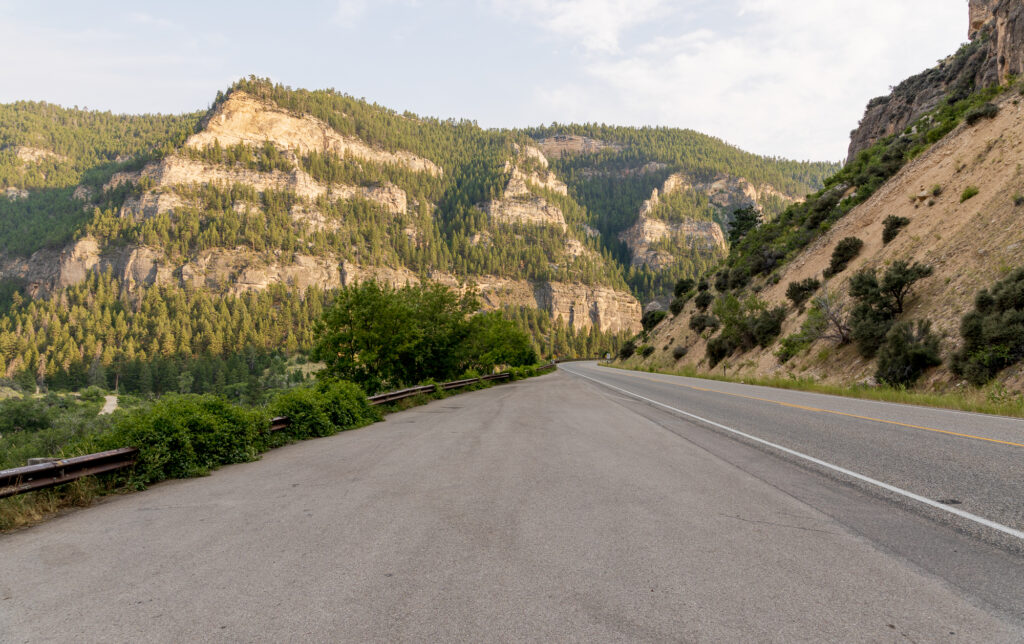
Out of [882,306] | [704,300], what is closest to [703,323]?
[704,300]

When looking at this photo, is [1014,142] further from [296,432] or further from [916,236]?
[296,432]

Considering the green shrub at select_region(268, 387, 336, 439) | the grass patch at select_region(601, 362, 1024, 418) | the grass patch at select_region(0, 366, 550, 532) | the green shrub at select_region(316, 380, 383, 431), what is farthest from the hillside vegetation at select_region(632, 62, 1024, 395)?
the grass patch at select_region(0, 366, 550, 532)

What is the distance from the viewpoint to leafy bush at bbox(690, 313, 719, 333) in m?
43.1

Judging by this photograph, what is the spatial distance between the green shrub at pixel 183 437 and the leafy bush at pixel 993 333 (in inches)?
757

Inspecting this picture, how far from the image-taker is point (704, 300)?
1916 inches

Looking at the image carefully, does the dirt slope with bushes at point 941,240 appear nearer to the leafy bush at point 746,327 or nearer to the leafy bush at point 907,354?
the leafy bush at point 907,354

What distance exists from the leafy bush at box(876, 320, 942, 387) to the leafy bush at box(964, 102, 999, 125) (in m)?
17.5

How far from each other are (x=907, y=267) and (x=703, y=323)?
Answer: 74.1 ft

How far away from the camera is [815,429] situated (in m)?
9.39

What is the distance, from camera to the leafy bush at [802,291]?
3011 centimetres

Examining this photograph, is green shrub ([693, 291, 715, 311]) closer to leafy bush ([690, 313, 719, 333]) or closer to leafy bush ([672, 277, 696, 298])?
leafy bush ([690, 313, 719, 333])

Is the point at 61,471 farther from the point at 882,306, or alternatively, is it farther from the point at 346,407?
the point at 882,306

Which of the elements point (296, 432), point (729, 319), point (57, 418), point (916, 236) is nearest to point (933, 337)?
point (916, 236)

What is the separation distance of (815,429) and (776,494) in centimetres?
504
